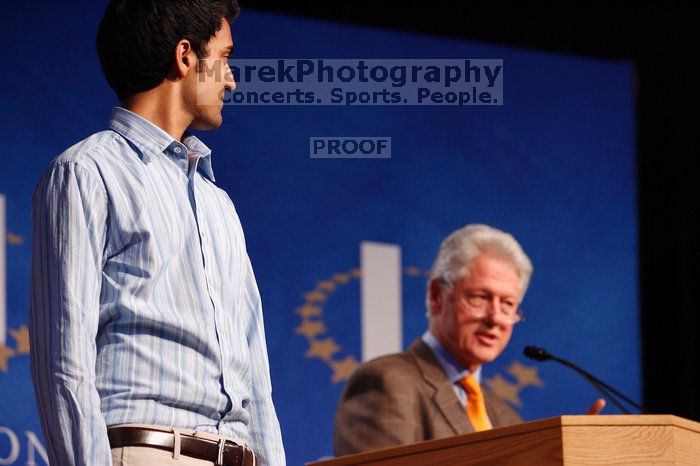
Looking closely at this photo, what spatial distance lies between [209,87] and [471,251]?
2503 millimetres

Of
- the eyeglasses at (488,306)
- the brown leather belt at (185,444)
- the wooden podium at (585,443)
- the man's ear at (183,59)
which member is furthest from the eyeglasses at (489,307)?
the brown leather belt at (185,444)

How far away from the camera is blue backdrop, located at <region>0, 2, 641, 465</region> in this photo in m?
3.78

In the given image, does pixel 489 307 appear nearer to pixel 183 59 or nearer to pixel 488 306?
pixel 488 306

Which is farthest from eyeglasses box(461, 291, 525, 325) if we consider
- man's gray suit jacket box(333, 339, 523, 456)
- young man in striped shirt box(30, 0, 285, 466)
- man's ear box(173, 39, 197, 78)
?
man's ear box(173, 39, 197, 78)

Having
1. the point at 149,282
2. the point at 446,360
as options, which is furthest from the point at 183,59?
the point at 446,360

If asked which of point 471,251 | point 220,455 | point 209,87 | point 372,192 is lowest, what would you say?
point 220,455

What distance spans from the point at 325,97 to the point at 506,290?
1.02 m

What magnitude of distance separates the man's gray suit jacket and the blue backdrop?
0.32ft

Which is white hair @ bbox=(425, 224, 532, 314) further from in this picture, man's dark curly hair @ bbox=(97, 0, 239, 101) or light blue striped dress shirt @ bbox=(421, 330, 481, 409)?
man's dark curly hair @ bbox=(97, 0, 239, 101)

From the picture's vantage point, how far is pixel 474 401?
4152 millimetres

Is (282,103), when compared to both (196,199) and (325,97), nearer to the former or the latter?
(325,97)

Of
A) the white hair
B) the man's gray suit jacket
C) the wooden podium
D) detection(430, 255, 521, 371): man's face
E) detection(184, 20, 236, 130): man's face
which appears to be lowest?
the wooden podium

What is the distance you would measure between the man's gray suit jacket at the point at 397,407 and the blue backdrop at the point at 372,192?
0.32ft

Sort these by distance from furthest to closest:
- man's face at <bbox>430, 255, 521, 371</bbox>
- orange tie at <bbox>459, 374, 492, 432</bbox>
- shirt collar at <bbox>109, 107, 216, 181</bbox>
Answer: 1. man's face at <bbox>430, 255, 521, 371</bbox>
2. orange tie at <bbox>459, 374, 492, 432</bbox>
3. shirt collar at <bbox>109, 107, 216, 181</bbox>
